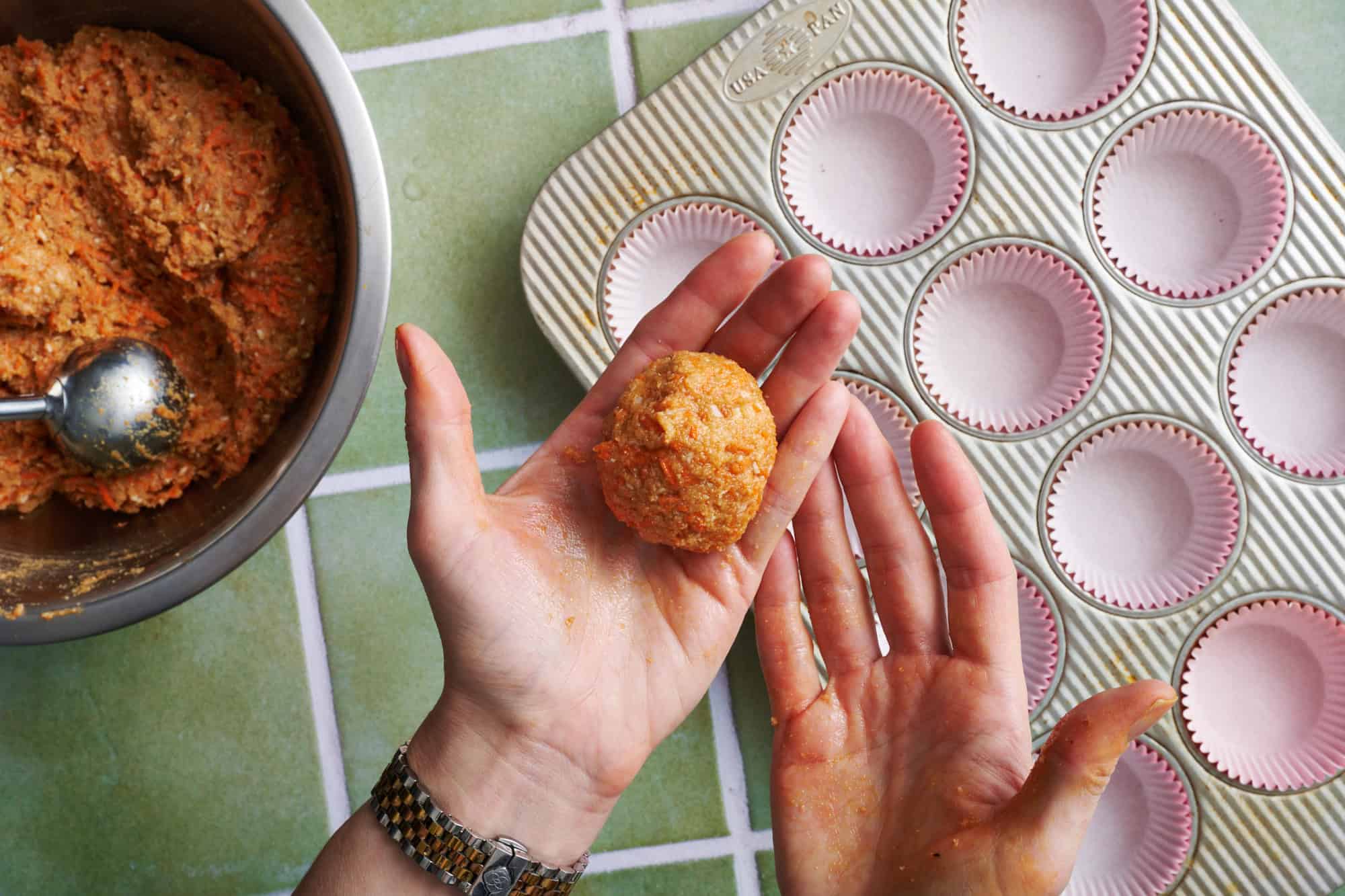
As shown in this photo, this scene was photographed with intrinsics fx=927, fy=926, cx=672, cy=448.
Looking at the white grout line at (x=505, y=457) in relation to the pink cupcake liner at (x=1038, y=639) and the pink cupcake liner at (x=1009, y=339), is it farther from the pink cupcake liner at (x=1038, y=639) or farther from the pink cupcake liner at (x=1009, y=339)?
the pink cupcake liner at (x=1038, y=639)

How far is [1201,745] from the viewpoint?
2002mm

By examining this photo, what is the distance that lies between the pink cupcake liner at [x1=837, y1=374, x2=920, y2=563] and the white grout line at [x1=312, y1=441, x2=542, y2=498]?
75 centimetres

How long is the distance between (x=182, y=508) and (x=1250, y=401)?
2277 millimetres

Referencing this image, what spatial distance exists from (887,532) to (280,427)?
1.21 m

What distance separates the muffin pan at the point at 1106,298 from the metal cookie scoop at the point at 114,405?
76 centimetres

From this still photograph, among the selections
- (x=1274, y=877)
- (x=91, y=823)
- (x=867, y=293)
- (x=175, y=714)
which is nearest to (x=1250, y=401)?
(x=867, y=293)

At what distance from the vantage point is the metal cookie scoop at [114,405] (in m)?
1.70

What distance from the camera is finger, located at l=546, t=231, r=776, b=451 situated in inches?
68.9

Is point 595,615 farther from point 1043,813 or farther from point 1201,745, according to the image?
point 1201,745

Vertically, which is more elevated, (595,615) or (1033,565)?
(1033,565)

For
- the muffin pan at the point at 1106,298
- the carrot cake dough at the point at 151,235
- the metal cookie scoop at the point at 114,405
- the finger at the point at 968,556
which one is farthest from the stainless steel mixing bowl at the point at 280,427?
the finger at the point at 968,556

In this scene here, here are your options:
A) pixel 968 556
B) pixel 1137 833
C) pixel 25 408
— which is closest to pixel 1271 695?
pixel 1137 833

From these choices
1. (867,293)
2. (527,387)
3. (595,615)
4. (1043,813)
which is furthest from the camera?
(527,387)

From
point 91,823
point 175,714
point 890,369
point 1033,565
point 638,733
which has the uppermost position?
point 890,369
